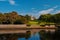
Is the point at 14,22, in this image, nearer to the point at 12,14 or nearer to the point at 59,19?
the point at 12,14

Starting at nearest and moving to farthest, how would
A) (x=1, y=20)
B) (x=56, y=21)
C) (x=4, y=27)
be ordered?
1. (x=4, y=27)
2. (x=1, y=20)
3. (x=56, y=21)

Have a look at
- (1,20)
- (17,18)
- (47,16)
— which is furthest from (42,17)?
(1,20)

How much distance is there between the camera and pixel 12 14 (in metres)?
55.4

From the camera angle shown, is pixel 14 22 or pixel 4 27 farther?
pixel 14 22

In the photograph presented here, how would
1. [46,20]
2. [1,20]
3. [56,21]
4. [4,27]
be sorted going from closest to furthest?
1. [4,27]
2. [1,20]
3. [56,21]
4. [46,20]

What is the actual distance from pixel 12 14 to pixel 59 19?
1847 cm

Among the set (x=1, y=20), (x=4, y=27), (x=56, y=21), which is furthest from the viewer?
(x=56, y=21)

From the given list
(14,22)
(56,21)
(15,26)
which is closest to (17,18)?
(14,22)

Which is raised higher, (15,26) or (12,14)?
(12,14)

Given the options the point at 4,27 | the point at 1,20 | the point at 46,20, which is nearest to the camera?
the point at 4,27

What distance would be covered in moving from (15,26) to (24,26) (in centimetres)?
246

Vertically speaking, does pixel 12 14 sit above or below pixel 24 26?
above

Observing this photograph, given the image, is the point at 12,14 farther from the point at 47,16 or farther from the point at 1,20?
the point at 47,16

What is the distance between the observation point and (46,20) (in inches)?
2709
